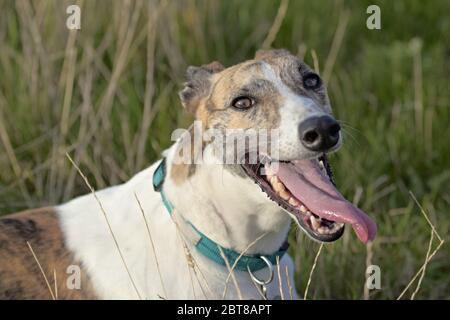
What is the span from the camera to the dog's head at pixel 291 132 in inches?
122

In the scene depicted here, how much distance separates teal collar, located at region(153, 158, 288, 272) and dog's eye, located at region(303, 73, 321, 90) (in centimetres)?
55

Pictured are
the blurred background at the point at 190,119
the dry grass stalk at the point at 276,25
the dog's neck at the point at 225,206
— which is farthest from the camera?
the dry grass stalk at the point at 276,25

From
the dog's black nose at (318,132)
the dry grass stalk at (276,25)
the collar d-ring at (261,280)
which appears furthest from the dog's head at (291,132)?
the dry grass stalk at (276,25)

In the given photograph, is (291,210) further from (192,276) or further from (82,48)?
(82,48)

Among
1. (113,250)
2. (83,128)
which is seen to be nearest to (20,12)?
(83,128)

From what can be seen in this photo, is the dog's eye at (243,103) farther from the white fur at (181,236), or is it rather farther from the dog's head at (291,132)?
the white fur at (181,236)

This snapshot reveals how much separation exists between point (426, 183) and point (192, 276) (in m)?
1.99

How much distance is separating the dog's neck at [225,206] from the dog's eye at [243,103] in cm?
22

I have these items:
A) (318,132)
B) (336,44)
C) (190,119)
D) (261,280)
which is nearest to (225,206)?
(261,280)

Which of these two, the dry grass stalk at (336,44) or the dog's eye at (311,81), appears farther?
the dry grass stalk at (336,44)

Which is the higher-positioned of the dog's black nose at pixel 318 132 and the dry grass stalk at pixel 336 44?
the dog's black nose at pixel 318 132

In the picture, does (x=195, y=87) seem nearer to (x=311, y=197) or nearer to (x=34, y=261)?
(x=311, y=197)

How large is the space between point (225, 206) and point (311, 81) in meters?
0.52

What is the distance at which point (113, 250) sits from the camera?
134 inches
